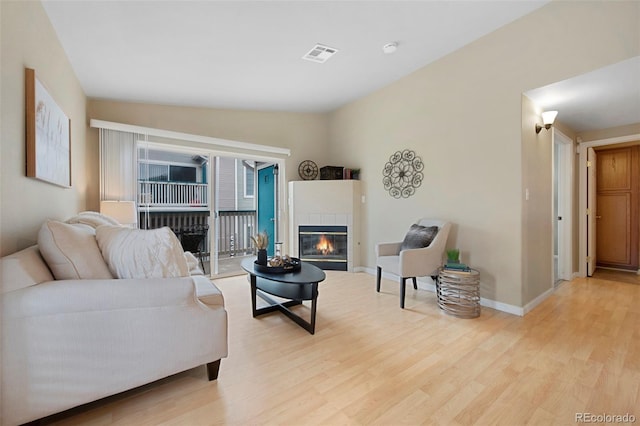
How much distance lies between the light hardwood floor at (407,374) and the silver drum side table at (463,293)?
0.29 ft

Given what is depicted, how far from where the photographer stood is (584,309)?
2.66 m

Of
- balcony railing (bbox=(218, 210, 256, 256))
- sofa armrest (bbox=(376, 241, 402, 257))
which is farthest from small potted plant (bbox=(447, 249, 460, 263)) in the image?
balcony railing (bbox=(218, 210, 256, 256))

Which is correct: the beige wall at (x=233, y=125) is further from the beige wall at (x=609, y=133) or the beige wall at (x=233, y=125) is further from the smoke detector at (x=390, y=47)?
the beige wall at (x=609, y=133)

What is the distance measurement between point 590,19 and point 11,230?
169 inches

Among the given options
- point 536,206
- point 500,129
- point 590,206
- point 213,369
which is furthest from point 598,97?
point 213,369

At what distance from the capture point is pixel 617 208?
4.18m

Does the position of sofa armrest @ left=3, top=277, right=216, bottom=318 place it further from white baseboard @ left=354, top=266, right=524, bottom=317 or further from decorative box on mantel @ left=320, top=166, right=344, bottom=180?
decorative box on mantel @ left=320, top=166, right=344, bottom=180

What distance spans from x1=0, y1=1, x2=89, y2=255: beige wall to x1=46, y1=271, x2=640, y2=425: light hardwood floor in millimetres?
1121

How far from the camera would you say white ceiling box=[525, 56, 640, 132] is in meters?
2.19

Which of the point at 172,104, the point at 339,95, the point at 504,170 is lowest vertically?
the point at 504,170

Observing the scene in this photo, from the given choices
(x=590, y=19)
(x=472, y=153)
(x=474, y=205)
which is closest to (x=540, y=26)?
(x=590, y=19)

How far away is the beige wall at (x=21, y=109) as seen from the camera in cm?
139

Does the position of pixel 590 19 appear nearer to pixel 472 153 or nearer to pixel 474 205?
pixel 472 153

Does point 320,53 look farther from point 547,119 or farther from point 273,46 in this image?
point 547,119
